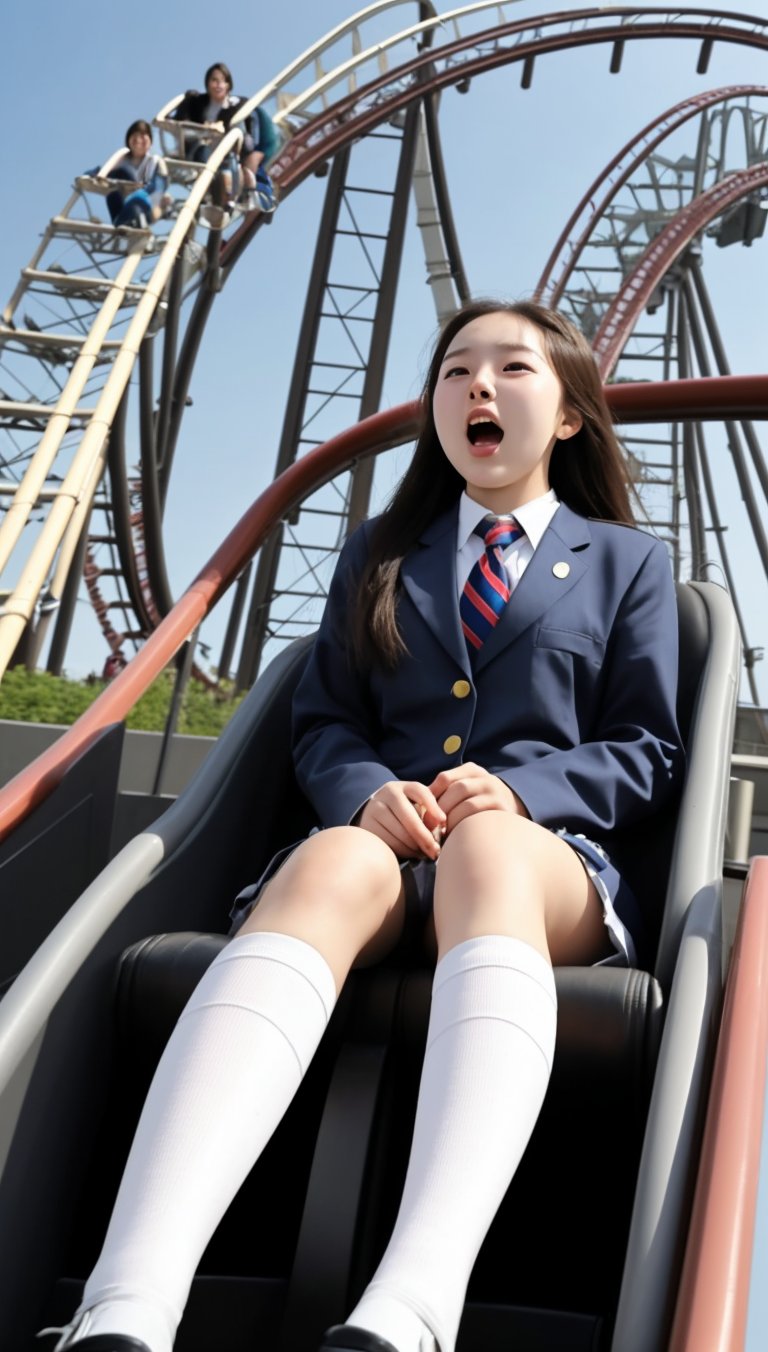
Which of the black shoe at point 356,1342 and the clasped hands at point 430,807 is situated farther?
the clasped hands at point 430,807

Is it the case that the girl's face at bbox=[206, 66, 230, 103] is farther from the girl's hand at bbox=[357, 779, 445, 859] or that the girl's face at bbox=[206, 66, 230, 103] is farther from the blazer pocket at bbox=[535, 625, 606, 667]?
the girl's hand at bbox=[357, 779, 445, 859]

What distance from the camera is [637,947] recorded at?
1508 mm

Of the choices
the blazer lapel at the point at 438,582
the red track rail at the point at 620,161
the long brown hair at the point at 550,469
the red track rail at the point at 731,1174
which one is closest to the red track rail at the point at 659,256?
the red track rail at the point at 620,161

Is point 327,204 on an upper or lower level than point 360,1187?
upper

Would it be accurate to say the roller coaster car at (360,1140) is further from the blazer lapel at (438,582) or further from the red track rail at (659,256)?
the red track rail at (659,256)

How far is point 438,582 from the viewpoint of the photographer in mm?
1703

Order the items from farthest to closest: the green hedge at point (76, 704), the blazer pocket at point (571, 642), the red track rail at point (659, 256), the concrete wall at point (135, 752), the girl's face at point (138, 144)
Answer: the red track rail at point (659, 256) < the girl's face at point (138, 144) < the green hedge at point (76, 704) < the concrete wall at point (135, 752) < the blazer pocket at point (571, 642)

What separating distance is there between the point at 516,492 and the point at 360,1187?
0.94 meters

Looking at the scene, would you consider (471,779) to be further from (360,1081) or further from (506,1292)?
(506,1292)

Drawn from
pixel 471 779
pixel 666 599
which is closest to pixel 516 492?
pixel 666 599

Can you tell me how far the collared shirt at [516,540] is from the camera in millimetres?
1718

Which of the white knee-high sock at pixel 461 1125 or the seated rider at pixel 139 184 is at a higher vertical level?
the seated rider at pixel 139 184

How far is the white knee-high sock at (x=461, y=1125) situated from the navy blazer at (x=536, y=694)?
328mm

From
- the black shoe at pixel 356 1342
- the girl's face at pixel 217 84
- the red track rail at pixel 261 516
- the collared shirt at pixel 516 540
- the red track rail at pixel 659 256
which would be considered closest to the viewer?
the black shoe at pixel 356 1342
